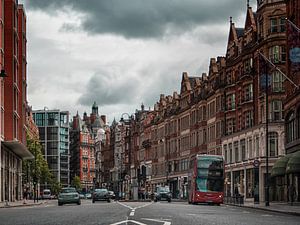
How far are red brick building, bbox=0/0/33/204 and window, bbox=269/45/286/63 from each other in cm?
2888

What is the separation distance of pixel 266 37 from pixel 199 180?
23.3 meters

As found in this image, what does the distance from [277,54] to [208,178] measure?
71.8 ft

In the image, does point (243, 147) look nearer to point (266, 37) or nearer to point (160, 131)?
point (266, 37)

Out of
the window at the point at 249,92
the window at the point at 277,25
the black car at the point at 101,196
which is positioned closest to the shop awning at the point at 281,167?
the window at the point at 277,25

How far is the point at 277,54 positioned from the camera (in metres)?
79.9

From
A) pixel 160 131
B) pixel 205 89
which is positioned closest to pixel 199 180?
pixel 205 89

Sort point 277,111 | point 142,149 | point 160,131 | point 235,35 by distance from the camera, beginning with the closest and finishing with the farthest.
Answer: point 277,111
point 235,35
point 160,131
point 142,149

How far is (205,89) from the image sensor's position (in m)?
111

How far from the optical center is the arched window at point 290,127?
64.2 metres

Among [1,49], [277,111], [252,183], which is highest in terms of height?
[1,49]

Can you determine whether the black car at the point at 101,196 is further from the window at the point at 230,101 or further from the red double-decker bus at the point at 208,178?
the red double-decker bus at the point at 208,178

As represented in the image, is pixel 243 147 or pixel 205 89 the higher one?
pixel 205 89

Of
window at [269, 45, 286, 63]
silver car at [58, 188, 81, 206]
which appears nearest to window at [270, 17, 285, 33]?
window at [269, 45, 286, 63]

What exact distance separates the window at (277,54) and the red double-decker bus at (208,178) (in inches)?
791
